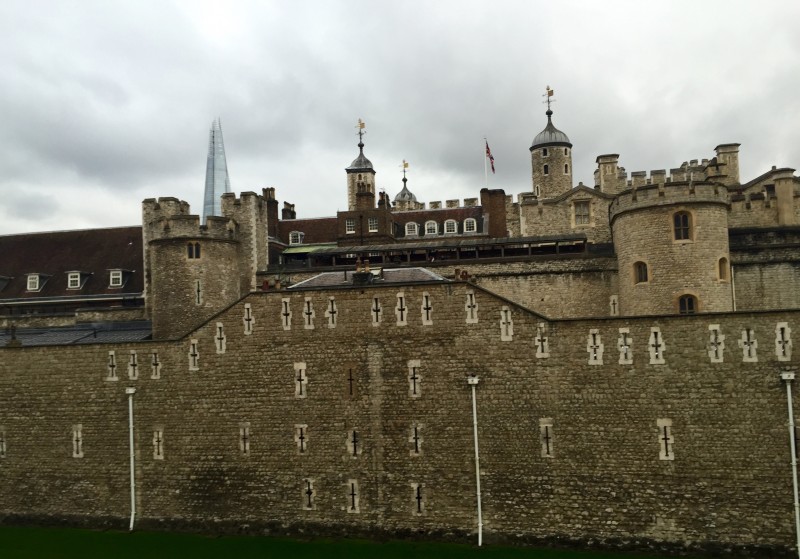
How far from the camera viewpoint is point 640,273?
112 ft

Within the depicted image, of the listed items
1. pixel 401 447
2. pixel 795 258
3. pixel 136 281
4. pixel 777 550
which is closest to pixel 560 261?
pixel 795 258

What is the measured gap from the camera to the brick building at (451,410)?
82.2 ft

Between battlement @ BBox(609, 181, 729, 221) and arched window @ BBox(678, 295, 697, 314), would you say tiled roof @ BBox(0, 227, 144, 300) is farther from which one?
arched window @ BBox(678, 295, 697, 314)

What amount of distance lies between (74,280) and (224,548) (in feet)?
94.1

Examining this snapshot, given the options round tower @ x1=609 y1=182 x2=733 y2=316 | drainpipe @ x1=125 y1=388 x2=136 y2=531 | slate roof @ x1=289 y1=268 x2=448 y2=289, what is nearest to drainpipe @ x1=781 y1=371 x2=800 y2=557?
round tower @ x1=609 y1=182 x2=733 y2=316

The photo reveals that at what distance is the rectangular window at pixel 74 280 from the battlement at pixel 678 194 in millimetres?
34684

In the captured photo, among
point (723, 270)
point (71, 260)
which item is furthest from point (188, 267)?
point (723, 270)

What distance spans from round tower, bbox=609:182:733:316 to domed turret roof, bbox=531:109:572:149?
129 feet

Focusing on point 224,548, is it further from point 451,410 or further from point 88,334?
point 88,334

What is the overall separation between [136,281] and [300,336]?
24009mm

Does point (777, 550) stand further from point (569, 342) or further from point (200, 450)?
point (200, 450)

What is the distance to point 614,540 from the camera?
83.6 ft

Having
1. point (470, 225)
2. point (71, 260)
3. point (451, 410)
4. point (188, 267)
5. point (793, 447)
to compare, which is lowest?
point (793, 447)

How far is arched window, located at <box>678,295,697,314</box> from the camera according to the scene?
107 feet
